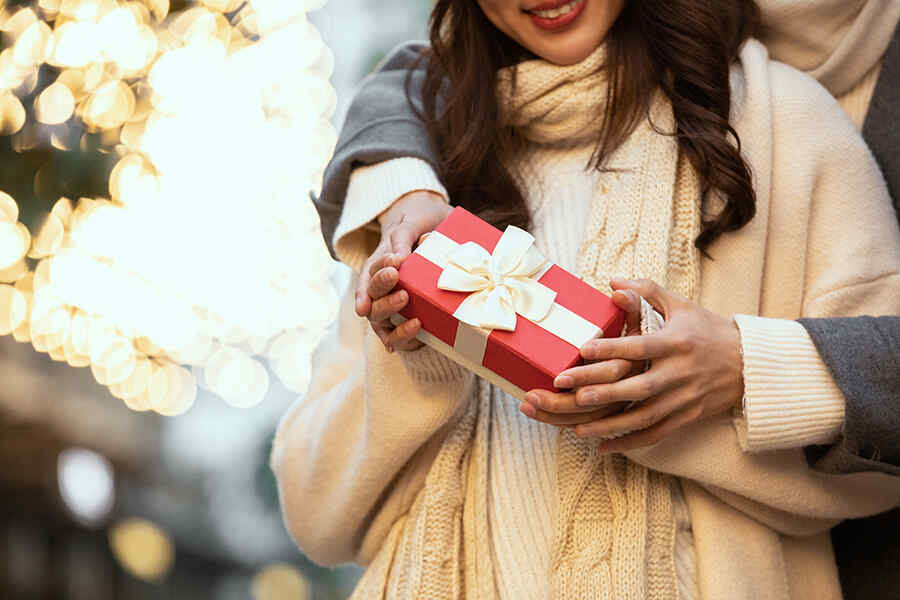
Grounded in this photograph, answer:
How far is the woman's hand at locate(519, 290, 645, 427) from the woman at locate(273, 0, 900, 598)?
0.13 metres

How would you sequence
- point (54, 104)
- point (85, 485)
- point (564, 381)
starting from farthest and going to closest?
1. point (85, 485)
2. point (54, 104)
3. point (564, 381)


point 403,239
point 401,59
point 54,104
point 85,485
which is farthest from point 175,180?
point 85,485

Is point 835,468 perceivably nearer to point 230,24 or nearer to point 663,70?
point 663,70

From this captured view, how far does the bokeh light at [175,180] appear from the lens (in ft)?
6.49

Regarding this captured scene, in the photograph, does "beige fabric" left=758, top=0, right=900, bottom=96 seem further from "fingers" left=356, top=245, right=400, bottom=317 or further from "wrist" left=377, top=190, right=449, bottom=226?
"fingers" left=356, top=245, right=400, bottom=317

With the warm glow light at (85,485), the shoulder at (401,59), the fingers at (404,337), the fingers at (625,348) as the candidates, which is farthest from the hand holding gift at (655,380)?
the warm glow light at (85,485)

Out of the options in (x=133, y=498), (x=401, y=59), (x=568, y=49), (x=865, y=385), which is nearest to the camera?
(x=865, y=385)

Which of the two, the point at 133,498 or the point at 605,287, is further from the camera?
the point at 133,498

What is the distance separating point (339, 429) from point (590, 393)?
1.29 feet

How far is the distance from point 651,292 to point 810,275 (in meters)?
0.28

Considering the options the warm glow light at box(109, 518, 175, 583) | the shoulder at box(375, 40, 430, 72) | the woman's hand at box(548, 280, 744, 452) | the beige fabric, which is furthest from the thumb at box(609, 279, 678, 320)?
the warm glow light at box(109, 518, 175, 583)

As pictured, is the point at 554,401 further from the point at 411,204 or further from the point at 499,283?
the point at 411,204

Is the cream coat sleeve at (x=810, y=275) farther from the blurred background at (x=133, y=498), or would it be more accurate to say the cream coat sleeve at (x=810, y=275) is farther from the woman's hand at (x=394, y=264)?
the blurred background at (x=133, y=498)

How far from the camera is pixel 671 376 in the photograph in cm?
88
